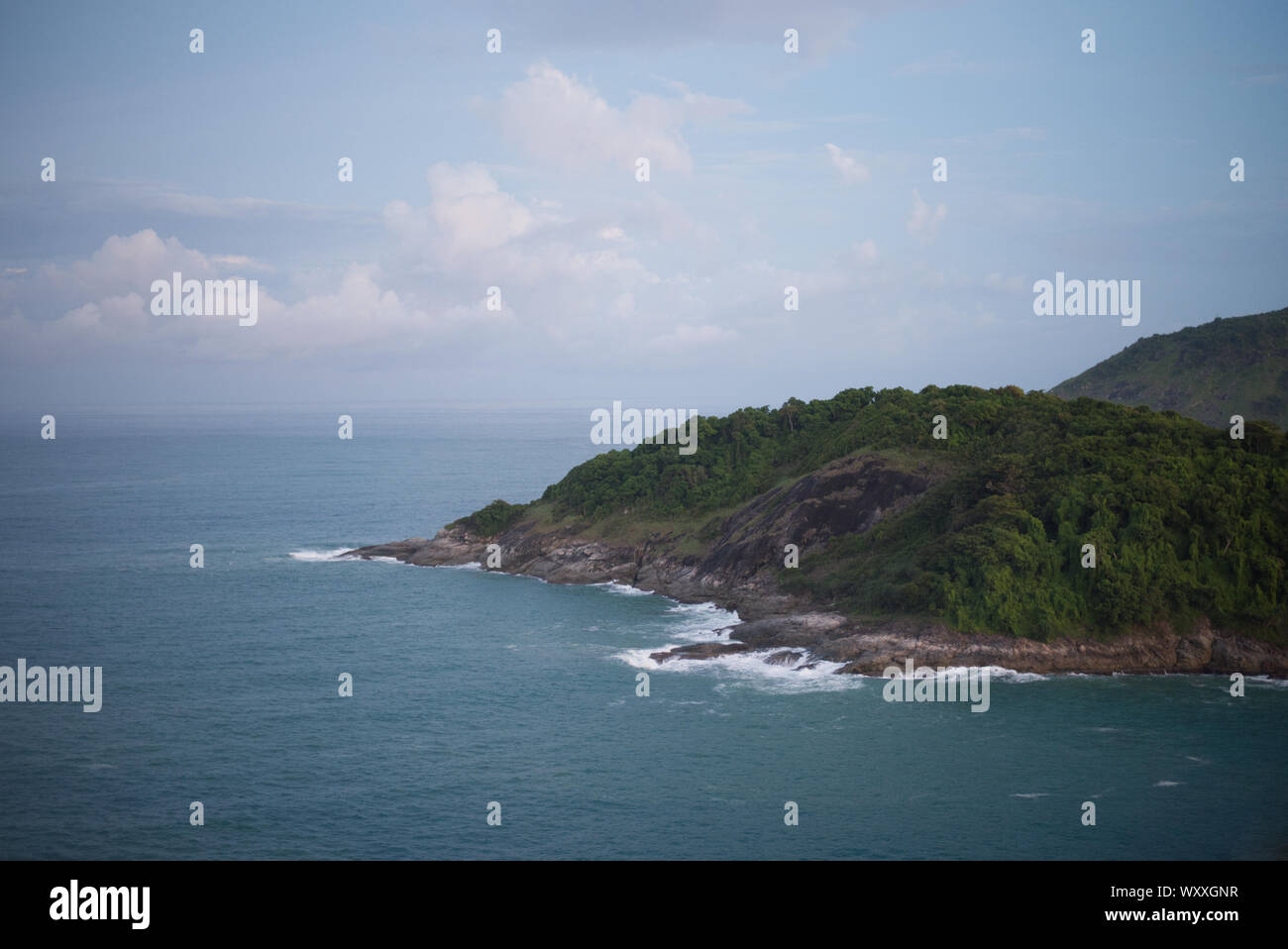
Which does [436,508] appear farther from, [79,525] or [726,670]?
[726,670]

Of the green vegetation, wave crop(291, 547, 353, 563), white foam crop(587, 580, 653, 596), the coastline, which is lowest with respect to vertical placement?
the coastline

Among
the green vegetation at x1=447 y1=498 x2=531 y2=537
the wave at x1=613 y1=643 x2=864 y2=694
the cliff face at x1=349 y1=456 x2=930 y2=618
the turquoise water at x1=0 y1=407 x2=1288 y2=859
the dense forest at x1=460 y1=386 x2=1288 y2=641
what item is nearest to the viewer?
the turquoise water at x1=0 y1=407 x2=1288 y2=859

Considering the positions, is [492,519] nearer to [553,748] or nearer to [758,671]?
[758,671]

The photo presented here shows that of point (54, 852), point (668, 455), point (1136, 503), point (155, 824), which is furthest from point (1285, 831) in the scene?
point (668, 455)

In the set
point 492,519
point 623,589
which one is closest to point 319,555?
point 492,519

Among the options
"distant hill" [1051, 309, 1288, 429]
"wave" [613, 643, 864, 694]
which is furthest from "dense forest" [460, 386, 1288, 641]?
"distant hill" [1051, 309, 1288, 429]

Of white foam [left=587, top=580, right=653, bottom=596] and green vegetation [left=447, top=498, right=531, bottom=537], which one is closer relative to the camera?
white foam [left=587, top=580, right=653, bottom=596]

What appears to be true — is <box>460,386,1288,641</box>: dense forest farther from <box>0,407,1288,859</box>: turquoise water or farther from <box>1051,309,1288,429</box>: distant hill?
<box>1051,309,1288,429</box>: distant hill
